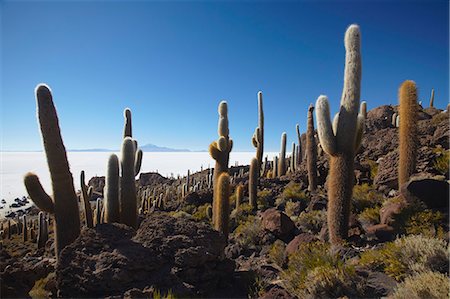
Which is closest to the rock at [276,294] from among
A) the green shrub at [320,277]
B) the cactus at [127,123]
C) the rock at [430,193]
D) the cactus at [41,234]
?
the green shrub at [320,277]

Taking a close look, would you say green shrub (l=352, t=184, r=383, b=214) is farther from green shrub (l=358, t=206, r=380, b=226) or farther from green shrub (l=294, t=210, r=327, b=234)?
green shrub (l=294, t=210, r=327, b=234)

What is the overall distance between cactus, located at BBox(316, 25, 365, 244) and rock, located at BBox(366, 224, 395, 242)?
0.78 m

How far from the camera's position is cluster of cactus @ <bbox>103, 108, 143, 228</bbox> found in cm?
797

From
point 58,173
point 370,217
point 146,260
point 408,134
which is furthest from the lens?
point 408,134

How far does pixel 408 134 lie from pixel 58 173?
402 inches

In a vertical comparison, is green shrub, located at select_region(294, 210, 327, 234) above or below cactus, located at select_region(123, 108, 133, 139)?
below

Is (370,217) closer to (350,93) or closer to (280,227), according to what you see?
(280,227)

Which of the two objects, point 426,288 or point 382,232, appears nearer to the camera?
point 426,288

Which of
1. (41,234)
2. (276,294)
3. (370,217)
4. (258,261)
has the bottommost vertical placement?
(41,234)

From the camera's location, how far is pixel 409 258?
547 cm

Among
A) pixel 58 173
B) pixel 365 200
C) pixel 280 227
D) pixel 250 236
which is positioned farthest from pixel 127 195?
pixel 365 200

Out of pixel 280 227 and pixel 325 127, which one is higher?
pixel 325 127

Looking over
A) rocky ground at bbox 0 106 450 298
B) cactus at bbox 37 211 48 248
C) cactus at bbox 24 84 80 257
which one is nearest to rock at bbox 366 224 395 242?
rocky ground at bbox 0 106 450 298

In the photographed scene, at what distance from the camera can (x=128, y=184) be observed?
8.12 metres
